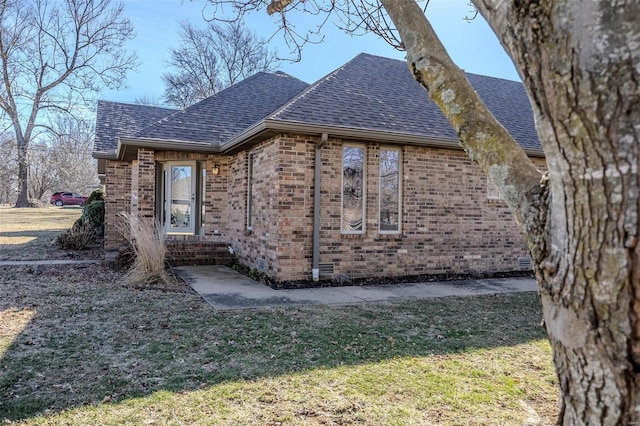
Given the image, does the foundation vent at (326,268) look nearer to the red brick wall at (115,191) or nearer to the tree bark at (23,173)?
the red brick wall at (115,191)

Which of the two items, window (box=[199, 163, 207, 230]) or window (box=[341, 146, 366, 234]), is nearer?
window (box=[341, 146, 366, 234])

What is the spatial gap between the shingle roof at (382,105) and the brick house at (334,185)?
45mm

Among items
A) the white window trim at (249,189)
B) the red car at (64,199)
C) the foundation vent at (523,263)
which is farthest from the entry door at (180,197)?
the red car at (64,199)

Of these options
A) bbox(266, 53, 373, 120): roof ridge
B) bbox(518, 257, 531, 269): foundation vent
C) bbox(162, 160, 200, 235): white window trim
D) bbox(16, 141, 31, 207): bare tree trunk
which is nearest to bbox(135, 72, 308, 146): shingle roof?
bbox(162, 160, 200, 235): white window trim

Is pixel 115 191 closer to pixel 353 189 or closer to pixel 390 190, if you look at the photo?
pixel 353 189

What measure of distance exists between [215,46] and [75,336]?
91.9 ft

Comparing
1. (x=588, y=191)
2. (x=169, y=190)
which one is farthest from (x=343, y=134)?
(x=588, y=191)

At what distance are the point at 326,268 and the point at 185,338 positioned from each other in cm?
374

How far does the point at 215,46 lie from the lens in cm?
2925

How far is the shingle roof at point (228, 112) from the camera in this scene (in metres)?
10.2

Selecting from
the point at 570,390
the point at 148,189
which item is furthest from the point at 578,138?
the point at 148,189

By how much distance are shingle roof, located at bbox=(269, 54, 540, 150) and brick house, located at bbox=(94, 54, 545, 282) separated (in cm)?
5

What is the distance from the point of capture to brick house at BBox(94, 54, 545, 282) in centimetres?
776

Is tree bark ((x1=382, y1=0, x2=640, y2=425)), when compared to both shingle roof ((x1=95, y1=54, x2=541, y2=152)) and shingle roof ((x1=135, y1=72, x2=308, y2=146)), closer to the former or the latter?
shingle roof ((x1=95, y1=54, x2=541, y2=152))
